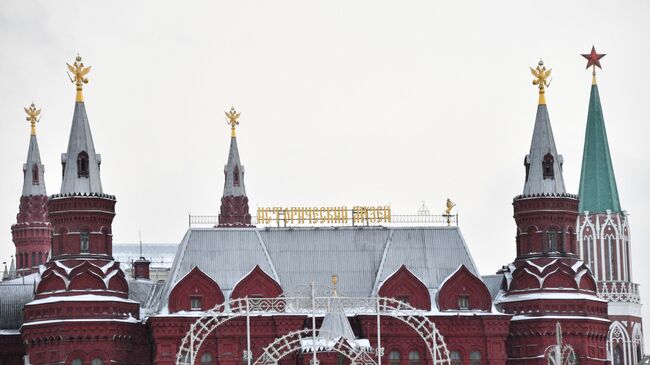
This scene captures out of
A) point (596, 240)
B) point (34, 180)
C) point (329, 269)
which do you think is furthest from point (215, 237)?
point (596, 240)

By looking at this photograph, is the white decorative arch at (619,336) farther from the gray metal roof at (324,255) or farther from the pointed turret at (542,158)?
the gray metal roof at (324,255)

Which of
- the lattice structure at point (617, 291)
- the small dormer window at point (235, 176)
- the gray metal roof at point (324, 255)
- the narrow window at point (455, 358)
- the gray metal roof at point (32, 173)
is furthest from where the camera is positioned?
the lattice structure at point (617, 291)

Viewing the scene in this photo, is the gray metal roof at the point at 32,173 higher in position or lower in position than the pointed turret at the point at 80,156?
higher

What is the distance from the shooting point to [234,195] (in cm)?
15188

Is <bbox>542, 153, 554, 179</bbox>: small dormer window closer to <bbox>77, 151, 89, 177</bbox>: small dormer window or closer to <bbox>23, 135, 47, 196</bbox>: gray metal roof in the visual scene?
<bbox>77, 151, 89, 177</bbox>: small dormer window

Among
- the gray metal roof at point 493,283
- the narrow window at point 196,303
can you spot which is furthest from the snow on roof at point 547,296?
the narrow window at point 196,303

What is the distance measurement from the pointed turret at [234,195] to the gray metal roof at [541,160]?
3316 cm

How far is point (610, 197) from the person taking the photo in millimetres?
171000

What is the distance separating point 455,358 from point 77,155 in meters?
27.1

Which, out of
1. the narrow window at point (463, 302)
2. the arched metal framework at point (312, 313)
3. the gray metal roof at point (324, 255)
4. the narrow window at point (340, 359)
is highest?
the gray metal roof at point (324, 255)

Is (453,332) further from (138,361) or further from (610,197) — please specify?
(610,197)

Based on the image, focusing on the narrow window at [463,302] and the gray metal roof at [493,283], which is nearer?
the narrow window at [463,302]

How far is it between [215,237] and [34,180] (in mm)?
41204

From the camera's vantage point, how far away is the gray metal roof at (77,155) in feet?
385
